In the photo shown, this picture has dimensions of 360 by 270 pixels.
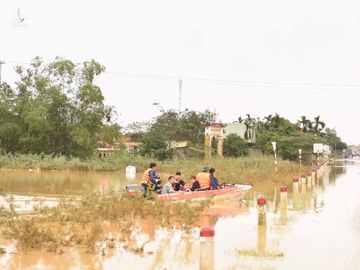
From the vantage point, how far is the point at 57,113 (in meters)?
46.4

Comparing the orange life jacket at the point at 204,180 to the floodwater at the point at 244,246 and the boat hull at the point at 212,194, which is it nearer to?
the boat hull at the point at 212,194

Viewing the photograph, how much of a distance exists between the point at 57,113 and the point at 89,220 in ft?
121

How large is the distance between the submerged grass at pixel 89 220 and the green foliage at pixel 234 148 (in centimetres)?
4469

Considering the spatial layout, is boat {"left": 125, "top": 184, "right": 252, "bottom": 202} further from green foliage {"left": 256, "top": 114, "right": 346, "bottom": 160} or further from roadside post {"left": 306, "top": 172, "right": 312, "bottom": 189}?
green foliage {"left": 256, "top": 114, "right": 346, "bottom": 160}

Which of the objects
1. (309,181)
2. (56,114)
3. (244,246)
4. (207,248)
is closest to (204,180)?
(244,246)

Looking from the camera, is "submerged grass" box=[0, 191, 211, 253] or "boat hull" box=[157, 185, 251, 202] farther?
"boat hull" box=[157, 185, 251, 202]

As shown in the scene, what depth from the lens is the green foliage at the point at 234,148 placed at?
58031mm

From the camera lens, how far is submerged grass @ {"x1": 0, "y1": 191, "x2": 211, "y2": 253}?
10273 millimetres

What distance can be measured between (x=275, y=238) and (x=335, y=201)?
10.4m

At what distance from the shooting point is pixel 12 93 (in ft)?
156

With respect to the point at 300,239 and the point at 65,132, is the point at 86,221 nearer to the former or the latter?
the point at 300,239

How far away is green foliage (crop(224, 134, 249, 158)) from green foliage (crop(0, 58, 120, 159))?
15246 mm

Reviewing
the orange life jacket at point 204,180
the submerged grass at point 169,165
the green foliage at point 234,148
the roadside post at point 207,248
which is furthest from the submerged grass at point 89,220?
the green foliage at point 234,148

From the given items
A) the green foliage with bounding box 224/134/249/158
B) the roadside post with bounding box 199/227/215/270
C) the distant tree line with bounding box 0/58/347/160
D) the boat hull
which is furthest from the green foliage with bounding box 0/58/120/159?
the roadside post with bounding box 199/227/215/270
